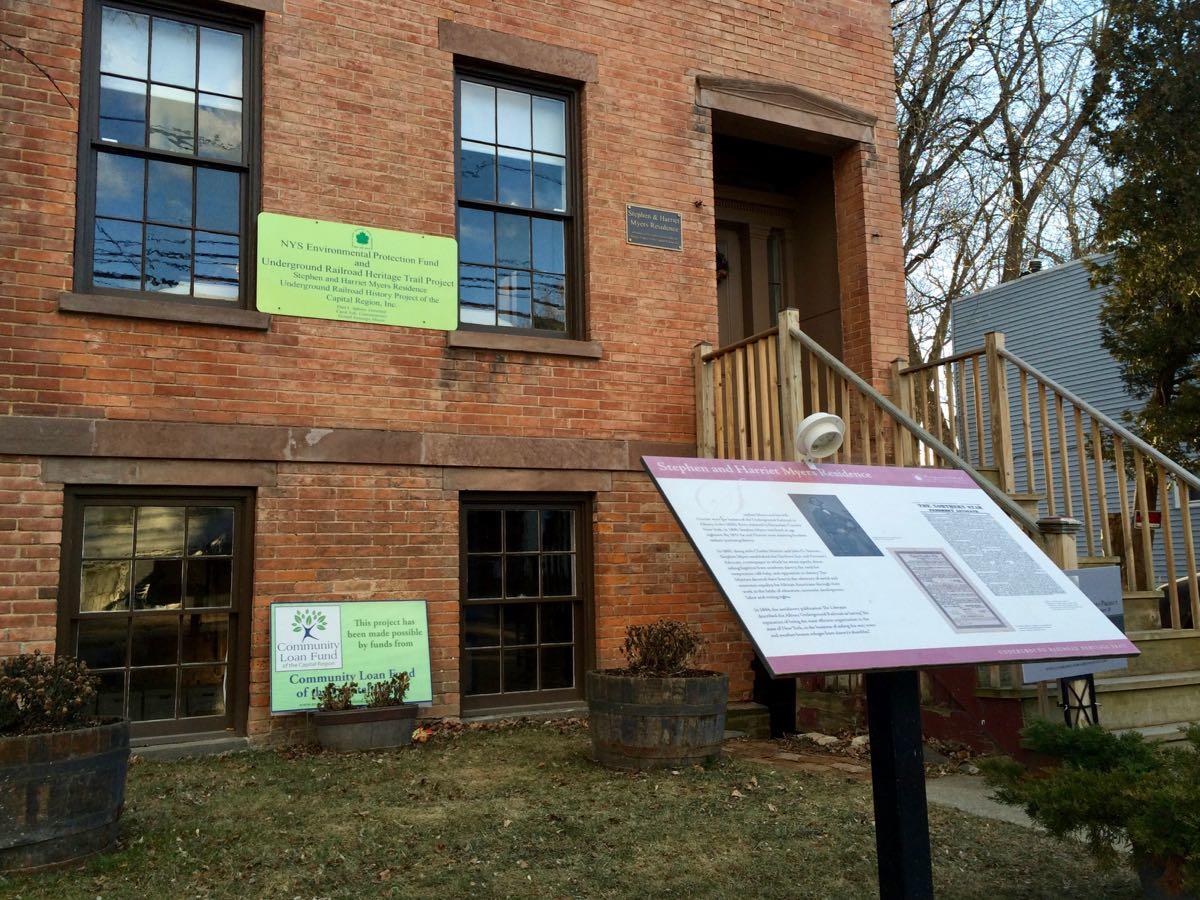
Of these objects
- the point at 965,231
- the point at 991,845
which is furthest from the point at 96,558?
the point at 965,231

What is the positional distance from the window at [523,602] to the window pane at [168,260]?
253 centimetres

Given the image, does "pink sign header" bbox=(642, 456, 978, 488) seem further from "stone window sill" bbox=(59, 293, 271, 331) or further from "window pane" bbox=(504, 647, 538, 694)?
"window pane" bbox=(504, 647, 538, 694)

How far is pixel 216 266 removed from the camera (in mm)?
6922

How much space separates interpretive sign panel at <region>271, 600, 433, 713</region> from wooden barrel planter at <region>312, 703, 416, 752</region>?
10.1 inches

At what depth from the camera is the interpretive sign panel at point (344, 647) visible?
6.54 metres

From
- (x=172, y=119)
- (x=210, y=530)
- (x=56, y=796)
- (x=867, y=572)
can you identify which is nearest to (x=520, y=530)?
(x=210, y=530)

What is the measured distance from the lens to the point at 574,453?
7.83 m

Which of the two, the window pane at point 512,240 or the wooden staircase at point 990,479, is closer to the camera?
the wooden staircase at point 990,479

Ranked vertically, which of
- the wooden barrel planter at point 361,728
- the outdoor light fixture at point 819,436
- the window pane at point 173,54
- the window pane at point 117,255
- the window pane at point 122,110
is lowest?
the wooden barrel planter at point 361,728

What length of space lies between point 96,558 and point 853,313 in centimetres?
664

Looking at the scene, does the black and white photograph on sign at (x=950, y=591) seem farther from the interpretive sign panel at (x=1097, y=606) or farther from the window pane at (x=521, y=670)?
the window pane at (x=521, y=670)

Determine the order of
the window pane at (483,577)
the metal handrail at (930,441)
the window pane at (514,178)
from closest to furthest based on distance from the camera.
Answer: the metal handrail at (930,441) → the window pane at (483,577) → the window pane at (514,178)

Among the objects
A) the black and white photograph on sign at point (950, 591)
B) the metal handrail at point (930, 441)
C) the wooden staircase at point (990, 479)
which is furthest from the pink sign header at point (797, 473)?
the wooden staircase at point (990, 479)

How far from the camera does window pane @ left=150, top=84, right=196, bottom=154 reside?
6812 mm
